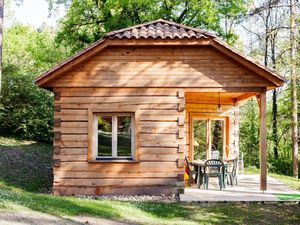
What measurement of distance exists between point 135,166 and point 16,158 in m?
7.08

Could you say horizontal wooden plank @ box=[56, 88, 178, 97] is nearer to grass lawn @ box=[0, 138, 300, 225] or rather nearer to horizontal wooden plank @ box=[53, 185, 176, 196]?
horizontal wooden plank @ box=[53, 185, 176, 196]

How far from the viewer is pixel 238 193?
40.3ft

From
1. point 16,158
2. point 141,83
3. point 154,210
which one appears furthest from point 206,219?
point 16,158

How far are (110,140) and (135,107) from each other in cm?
123

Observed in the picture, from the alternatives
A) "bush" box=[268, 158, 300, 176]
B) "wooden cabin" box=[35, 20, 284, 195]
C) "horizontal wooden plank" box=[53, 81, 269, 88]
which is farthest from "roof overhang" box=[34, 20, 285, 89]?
"bush" box=[268, 158, 300, 176]

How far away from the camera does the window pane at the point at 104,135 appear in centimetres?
1245

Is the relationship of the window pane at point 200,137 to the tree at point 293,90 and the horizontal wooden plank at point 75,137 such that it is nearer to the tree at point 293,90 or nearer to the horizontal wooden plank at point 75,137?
the tree at point 293,90

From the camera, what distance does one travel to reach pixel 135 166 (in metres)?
12.3

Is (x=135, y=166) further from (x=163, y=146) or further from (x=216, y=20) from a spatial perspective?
(x=216, y=20)

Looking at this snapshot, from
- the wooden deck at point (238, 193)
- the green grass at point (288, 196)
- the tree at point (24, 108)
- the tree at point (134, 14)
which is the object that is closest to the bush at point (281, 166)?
the tree at point (134, 14)

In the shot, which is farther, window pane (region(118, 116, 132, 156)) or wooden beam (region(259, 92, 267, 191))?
window pane (region(118, 116, 132, 156))

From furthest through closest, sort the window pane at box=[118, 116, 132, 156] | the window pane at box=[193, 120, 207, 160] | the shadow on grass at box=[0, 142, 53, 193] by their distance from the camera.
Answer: the window pane at box=[193, 120, 207, 160] < the shadow on grass at box=[0, 142, 53, 193] < the window pane at box=[118, 116, 132, 156]

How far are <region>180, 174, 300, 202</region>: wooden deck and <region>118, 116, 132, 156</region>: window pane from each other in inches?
84.2

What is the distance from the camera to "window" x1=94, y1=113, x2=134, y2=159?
1245 cm
